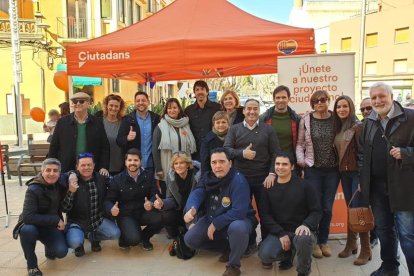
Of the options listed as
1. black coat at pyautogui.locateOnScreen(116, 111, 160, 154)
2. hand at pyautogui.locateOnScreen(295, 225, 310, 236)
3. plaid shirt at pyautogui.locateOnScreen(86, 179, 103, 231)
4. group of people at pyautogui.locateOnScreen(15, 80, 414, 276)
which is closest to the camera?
group of people at pyautogui.locateOnScreen(15, 80, 414, 276)

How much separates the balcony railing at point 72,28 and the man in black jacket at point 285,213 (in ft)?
60.7

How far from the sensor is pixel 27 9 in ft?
62.4

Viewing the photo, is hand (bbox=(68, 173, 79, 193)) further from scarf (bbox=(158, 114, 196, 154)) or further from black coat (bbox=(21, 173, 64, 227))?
scarf (bbox=(158, 114, 196, 154))

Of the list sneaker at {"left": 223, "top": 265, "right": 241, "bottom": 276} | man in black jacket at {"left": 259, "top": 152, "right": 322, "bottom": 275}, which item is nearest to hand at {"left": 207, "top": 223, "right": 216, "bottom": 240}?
sneaker at {"left": 223, "top": 265, "right": 241, "bottom": 276}

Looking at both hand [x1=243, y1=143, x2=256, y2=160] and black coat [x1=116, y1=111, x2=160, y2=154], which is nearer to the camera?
hand [x1=243, y1=143, x2=256, y2=160]

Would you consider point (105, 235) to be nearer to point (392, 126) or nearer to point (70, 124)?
point (70, 124)

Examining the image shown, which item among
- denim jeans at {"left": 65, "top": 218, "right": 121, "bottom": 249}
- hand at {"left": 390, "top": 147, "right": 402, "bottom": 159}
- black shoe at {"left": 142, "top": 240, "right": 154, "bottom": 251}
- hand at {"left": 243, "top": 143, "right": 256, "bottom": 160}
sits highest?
hand at {"left": 390, "top": 147, "right": 402, "bottom": 159}

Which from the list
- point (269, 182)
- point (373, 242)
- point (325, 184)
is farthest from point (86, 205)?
point (373, 242)

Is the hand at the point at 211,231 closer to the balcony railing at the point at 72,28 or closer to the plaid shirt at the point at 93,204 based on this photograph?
the plaid shirt at the point at 93,204

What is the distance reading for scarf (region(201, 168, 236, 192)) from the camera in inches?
158

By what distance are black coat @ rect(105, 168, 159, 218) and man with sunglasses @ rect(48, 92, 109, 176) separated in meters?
0.27

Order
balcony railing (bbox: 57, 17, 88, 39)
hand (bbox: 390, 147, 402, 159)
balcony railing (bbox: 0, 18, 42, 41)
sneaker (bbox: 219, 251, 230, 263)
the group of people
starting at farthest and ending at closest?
balcony railing (bbox: 57, 17, 88, 39) → balcony railing (bbox: 0, 18, 42, 41) → sneaker (bbox: 219, 251, 230, 263) → the group of people → hand (bbox: 390, 147, 402, 159)

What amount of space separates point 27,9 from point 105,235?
A: 17895 millimetres

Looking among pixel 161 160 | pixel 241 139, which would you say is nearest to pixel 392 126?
pixel 241 139
